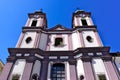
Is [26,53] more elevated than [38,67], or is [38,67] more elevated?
[26,53]

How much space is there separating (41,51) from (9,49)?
11.2ft

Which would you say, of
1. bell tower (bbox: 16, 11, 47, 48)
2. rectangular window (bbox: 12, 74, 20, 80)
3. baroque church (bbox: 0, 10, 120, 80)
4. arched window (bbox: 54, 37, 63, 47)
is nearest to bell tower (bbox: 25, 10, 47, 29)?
bell tower (bbox: 16, 11, 47, 48)

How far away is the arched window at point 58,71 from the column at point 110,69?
4.26m

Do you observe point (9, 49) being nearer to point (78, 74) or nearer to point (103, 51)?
point (78, 74)

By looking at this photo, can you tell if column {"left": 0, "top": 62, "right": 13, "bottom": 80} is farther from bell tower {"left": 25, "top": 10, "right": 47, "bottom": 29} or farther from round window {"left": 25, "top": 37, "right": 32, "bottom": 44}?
bell tower {"left": 25, "top": 10, "right": 47, "bottom": 29}

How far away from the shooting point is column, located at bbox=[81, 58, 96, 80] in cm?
1712

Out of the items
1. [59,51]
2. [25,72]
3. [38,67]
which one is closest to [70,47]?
[59,51]

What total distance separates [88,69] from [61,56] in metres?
3.64

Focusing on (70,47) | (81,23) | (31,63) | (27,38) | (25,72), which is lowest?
(25,72)

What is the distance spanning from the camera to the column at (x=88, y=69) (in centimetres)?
1712

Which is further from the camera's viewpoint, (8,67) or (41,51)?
(41,51)

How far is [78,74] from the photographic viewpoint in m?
18.1

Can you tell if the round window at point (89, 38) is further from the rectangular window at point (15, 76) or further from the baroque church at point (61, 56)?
the rectangular window at point (15, 76)

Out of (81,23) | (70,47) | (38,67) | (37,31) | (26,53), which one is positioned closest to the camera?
(38,67)
